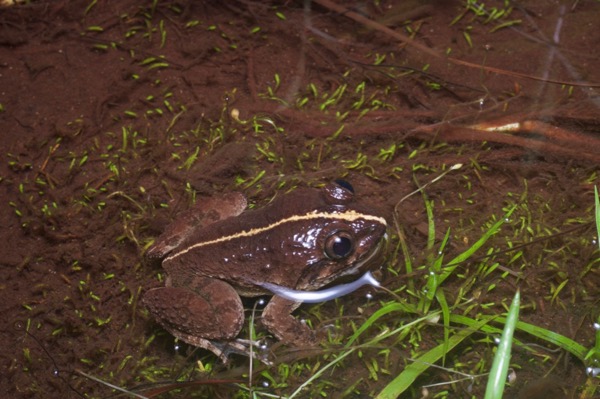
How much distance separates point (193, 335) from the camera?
188 inches

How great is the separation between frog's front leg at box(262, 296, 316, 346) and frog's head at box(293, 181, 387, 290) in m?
0.34

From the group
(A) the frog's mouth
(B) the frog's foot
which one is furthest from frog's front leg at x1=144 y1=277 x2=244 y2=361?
(A) the frog's mouth

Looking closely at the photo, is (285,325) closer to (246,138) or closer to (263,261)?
(263,261)

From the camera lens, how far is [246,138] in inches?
235

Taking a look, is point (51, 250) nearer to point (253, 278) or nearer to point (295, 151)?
point (253, 278)

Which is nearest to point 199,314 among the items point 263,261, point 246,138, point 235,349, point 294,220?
point 235,349

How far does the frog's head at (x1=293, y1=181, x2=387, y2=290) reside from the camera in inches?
185

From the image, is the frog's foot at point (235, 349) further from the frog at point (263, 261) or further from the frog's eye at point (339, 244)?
the frog's eye at point (339, 244)

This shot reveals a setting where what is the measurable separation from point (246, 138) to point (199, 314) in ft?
6.79

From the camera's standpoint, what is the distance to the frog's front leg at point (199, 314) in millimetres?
4711

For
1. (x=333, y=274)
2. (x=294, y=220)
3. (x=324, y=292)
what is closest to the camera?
(x=294, y=220)

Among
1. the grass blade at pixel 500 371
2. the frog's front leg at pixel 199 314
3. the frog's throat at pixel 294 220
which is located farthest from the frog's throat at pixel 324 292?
the grass blade at pixel 500 371

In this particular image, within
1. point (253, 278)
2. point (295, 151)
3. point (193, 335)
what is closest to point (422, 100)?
point (295, 151)

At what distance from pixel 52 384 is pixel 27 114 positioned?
2.88 meters
